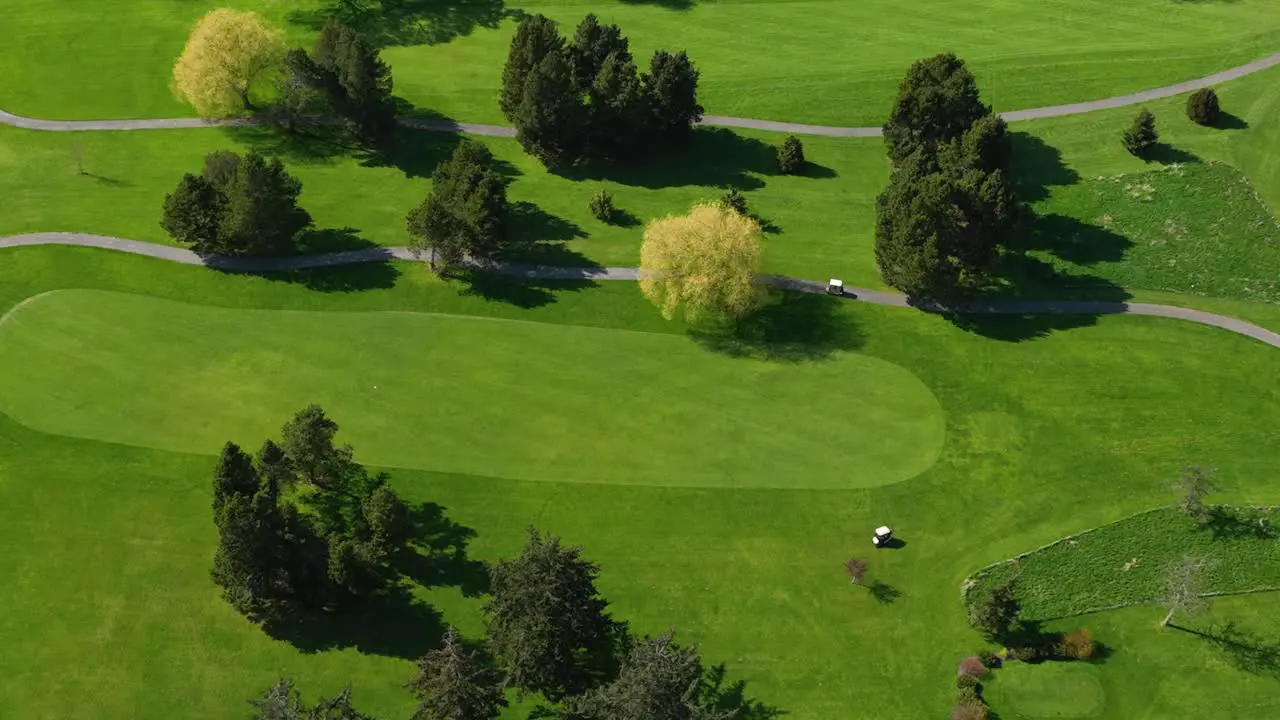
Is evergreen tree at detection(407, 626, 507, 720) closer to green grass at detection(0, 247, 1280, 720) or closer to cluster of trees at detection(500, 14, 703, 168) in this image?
green grass at detection(0, 247, 1280, 720)

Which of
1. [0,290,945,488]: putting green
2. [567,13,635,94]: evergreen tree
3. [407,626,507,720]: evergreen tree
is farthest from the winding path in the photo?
[407,626,507,720]: evergreen tree

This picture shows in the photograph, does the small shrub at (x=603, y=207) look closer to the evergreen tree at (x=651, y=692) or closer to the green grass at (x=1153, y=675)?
the evergreen tree at (x=651, y=692)

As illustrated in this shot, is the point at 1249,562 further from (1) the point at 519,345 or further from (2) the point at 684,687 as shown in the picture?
(1) the point at 519,345

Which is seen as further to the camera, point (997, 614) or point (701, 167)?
point (701, 167)

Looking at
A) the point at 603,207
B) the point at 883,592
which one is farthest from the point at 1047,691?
the point at 603,207

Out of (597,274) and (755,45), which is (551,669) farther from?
(755,45)

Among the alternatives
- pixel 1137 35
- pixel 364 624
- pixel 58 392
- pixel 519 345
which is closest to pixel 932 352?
pixel 519 345
